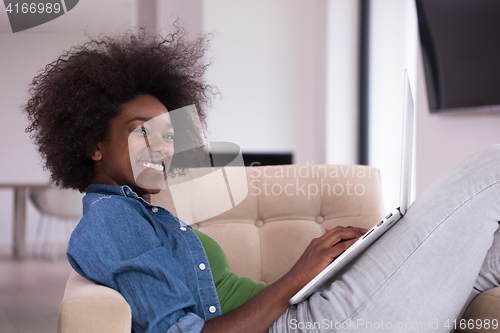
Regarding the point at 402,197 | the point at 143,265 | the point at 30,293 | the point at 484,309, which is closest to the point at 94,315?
the point at 143,265

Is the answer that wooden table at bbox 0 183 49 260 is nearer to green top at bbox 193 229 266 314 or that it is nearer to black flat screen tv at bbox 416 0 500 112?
green top at bbox 193 229 266 314

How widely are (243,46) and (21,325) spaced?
2052 mm

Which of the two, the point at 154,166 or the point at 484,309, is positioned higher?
the point at 154,166

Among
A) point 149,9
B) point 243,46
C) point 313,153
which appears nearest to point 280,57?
point 243,46

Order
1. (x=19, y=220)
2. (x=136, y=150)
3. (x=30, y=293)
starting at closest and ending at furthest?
(x=136, y=150) → (x=30, y=293) → (x=19, y=220)

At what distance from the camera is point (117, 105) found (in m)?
0.99

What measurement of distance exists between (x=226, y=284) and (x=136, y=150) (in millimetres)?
351

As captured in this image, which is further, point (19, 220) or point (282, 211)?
point (19, 220)

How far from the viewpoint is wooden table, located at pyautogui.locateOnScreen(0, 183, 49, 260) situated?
8.18 feet

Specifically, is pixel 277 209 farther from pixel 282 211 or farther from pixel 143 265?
pixel 143 265

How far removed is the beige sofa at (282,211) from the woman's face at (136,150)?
33 cm

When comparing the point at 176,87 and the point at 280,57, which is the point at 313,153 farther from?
the point at 176,87

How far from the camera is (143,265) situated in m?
0.68

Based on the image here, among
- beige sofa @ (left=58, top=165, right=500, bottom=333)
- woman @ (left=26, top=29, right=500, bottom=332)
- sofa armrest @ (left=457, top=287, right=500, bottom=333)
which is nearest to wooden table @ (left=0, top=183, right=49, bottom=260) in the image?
beige sofa @ (left=58, top=165, right=500, bottom=333)
